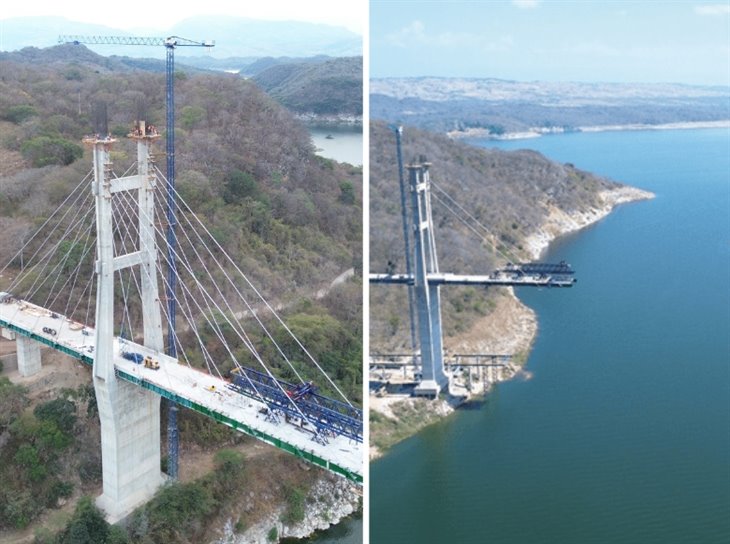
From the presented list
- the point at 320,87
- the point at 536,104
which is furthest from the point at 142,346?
the point at 536,104

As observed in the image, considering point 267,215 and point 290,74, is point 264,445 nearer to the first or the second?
point 267,215

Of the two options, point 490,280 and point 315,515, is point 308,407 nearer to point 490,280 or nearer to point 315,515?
point 315,515

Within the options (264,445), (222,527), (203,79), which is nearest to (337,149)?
(203,79)

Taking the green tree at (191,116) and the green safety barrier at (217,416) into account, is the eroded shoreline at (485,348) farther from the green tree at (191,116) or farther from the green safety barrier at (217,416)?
the green tree at (191,116)

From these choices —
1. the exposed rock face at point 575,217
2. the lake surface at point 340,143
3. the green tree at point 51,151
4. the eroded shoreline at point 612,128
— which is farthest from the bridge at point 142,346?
the eroded shoreline at point 612,128

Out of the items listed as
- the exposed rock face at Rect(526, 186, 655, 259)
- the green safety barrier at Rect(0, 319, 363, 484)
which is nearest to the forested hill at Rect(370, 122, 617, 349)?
the exposed rock face at Rect(526, 186, 655, 259)
